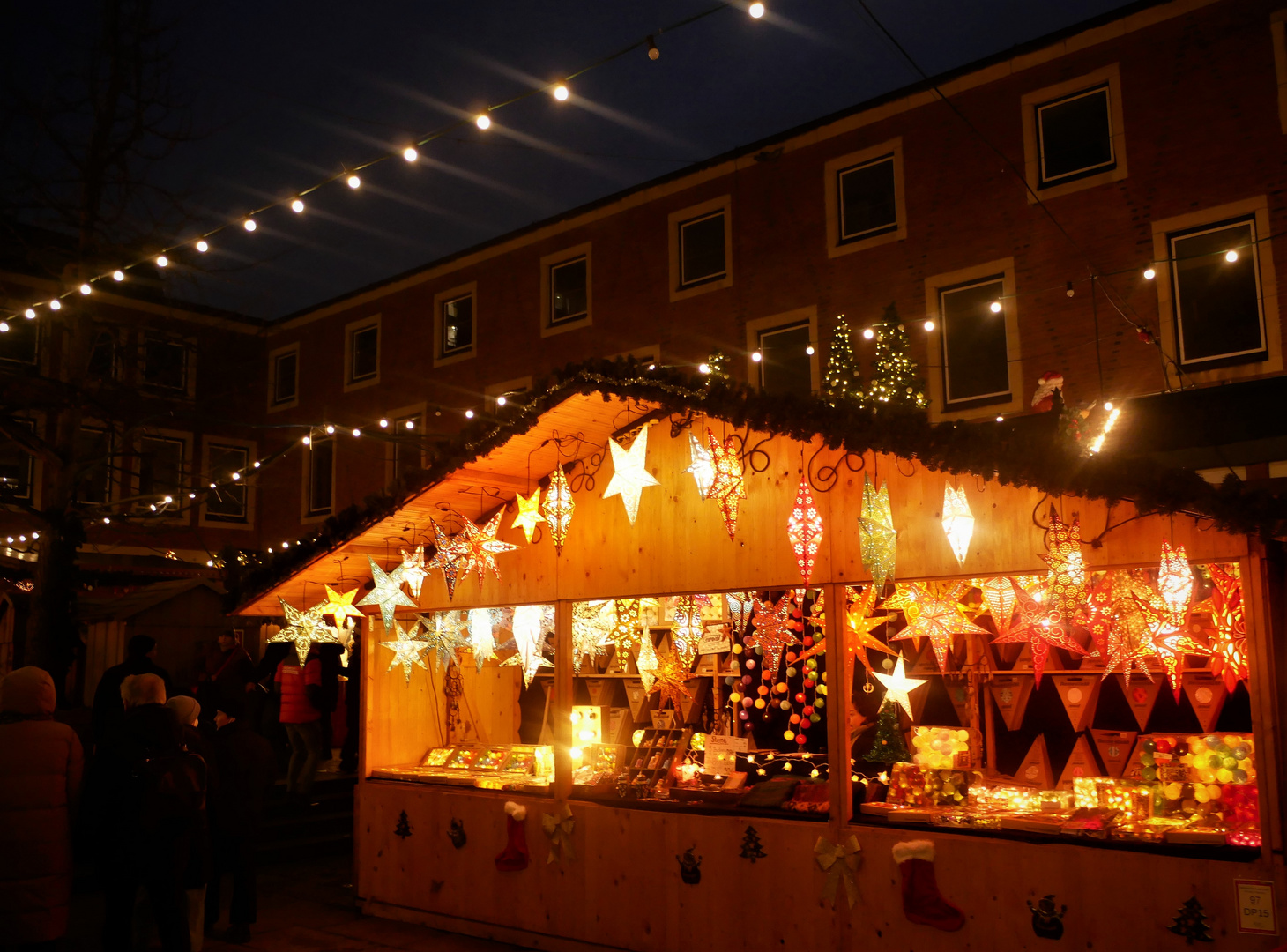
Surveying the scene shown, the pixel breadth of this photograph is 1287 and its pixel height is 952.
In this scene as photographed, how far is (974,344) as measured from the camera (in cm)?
1367

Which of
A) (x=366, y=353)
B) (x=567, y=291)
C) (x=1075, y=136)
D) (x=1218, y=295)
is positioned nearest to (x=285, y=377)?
(x=366, y=353)

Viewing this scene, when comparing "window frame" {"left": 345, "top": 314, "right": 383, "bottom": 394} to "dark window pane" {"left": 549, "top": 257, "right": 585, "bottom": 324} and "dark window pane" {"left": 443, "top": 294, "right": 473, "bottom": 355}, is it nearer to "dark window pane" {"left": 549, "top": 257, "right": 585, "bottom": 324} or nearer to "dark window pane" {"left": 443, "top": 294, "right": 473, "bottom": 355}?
"dark window pane" {"left": 443, "top": 294, "right": 473, "bottom": 355}

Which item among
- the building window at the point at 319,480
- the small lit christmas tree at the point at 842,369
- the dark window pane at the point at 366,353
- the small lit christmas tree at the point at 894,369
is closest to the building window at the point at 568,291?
the dark window pane at the point at 366,353

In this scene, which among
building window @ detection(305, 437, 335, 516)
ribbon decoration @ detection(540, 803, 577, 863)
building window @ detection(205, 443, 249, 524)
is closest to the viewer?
ribbon decoration @ detection(540, 803, 577, 863)

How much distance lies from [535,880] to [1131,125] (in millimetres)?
11032

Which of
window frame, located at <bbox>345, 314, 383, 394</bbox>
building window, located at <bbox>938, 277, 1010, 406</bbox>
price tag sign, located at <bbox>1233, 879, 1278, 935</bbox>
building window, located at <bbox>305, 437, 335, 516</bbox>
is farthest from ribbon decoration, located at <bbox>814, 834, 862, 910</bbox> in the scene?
building window, located at <bbox>305, 437, 335, 516</bbox>

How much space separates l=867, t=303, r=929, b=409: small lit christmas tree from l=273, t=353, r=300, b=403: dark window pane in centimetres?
1499

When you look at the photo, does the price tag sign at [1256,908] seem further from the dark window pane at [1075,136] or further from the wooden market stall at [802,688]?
the dark window pane at [1075,136]

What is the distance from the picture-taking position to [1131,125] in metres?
12.4

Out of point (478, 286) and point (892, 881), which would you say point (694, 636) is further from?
point (478, 286)

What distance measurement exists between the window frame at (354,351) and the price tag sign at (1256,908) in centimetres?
1922

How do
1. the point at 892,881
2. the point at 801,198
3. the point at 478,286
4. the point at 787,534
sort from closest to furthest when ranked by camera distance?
the point at 892,881 → the point at 787,534 → the point at 801,198 → the point at 478,286

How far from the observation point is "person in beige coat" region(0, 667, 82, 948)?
5105mm

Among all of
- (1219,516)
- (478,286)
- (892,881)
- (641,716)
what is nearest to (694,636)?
(641,716)
